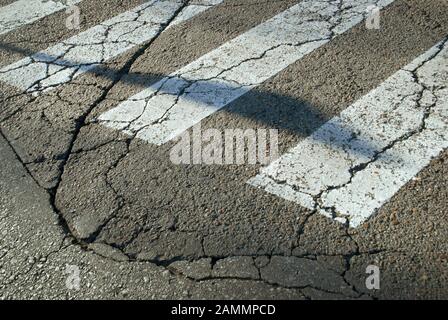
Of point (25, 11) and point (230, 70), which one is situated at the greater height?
point (25, 11)

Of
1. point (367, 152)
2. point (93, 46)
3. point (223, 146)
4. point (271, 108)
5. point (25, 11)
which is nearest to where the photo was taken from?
point (367, 152)

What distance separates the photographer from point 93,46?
519cm

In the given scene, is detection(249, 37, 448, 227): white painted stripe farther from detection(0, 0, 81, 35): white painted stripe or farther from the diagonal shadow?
detection(0, 0, 81, 35): white painted stripe

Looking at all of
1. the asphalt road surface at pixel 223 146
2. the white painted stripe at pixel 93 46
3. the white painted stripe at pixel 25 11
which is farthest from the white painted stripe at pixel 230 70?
the white painted stripe at pixel 25 11

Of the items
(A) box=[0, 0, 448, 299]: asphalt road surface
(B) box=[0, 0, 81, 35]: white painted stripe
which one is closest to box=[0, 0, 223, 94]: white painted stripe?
(A) box=[0, 0, 448, 299]: asphalt road surface

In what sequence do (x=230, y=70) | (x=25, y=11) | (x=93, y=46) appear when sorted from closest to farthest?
1. (x=230, y=70)
2. (x=93, y=46)
3. (x=25, y=11)

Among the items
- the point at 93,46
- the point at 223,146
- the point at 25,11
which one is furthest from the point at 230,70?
the point at 25,11

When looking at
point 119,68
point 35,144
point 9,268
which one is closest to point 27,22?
point 119,68

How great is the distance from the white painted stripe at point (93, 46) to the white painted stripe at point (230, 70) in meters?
0.75

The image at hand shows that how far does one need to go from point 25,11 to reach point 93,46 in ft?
4.27

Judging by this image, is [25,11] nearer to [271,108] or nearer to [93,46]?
[93,46]

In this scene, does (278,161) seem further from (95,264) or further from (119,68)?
(119,68)

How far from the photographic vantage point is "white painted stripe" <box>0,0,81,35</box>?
5.72 m

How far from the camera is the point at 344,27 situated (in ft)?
16.5
